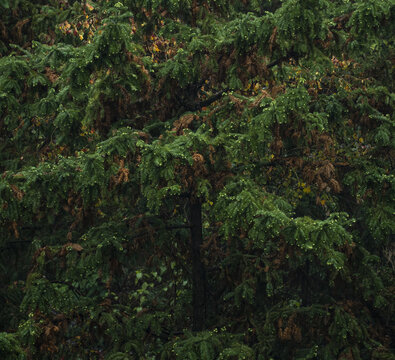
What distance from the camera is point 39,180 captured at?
252 inches

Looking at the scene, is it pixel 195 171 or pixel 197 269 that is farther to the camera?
pixel 197 269

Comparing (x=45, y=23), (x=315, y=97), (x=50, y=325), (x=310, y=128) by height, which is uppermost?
(x=45, y=23)

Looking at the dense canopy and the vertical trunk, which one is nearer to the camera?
the dense canopy

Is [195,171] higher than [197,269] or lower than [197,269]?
higher

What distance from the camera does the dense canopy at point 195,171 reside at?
6406mm

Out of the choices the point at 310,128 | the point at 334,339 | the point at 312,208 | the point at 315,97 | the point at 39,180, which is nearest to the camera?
the point at 39,180

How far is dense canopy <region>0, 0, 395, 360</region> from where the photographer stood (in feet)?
21.0

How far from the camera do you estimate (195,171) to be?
6672 mm

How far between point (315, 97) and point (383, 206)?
230 cm

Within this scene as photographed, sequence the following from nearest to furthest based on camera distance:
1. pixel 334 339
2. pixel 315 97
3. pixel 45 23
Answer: pixel 334 339, pixel 315 97, pixel 45 23

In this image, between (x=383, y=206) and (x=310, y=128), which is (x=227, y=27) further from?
(x=383, y=206)

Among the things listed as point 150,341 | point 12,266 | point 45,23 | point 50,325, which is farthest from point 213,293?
point 45,23

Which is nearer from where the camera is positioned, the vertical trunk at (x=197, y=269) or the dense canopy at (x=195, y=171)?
the dense canopy at (x=195, y=171)

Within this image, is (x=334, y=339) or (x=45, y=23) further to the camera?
(x=45, y=23)
